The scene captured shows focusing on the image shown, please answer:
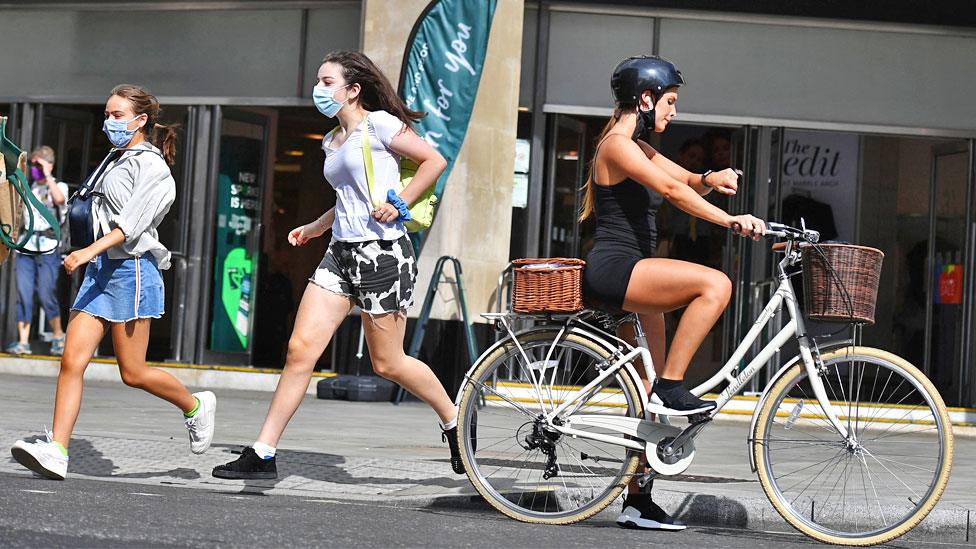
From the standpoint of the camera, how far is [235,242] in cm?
1355

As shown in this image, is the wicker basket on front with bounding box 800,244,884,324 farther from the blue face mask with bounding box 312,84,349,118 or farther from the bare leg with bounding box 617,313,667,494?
the blue face mask with bounding box 312,84,349,118

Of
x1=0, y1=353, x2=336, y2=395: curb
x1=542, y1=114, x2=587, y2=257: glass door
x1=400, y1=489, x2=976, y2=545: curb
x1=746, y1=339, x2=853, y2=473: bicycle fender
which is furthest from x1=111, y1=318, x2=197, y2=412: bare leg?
x1=542, y1=114, x2=587, y2=257: glass door

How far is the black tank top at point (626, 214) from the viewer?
579 cm

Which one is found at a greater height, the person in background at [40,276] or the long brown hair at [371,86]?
the long brown hair at [371,86]

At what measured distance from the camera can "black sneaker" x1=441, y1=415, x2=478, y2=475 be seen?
5926 mm

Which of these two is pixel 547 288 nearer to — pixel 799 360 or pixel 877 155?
pixel 799 360

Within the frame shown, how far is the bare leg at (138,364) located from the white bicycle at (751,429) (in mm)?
1393

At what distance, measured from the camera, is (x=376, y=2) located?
1216 centimetres

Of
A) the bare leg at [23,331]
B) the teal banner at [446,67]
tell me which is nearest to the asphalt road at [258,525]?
the teal banner at [446,67]

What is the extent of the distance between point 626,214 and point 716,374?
0.72 metres

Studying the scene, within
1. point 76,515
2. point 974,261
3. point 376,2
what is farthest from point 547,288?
point 974,261

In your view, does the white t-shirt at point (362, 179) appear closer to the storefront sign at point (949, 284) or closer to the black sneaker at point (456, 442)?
the black sneaker at point (456, 442)

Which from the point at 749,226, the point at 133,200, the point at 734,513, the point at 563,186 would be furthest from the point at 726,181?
the point at 563,186

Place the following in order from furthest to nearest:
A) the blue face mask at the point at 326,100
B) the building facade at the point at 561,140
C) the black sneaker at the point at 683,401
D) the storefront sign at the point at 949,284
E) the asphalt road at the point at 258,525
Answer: the storefront sign at the point at 949,284, the building facade at the point at 561,140, the blue face mask at the point at 326,100, the black sneaker at the point at 683,401, the asphalt road at the point at 258,525
